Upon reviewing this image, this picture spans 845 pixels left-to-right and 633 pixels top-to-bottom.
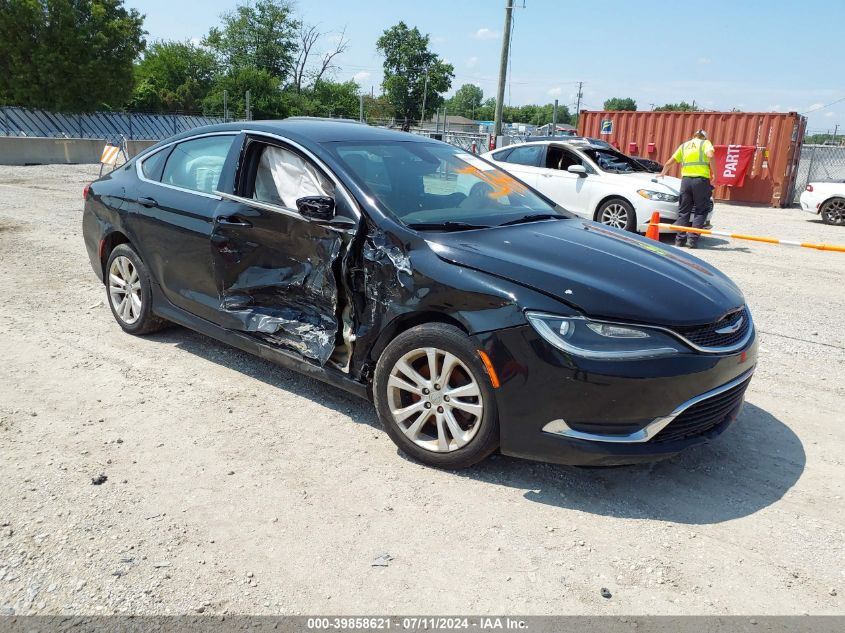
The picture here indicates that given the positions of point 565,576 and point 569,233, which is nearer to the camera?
point 565,576

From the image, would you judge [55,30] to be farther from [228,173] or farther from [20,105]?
[228,173]

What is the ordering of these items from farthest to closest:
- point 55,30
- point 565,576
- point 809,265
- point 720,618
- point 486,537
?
point 55,30 → point 809,265 → point 486,537 → point 565,576 → point 720,618

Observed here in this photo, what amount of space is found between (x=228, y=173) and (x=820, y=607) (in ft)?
13.0

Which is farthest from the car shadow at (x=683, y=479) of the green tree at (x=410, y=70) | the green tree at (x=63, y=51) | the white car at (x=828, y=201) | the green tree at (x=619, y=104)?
the green tree at (x=619, y=104)

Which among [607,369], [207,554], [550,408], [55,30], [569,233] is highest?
[55,30]

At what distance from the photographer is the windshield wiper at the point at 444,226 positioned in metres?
3.79

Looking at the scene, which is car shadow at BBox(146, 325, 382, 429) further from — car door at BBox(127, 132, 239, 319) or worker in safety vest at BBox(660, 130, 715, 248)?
worker in safety vest at BBox(660, 130, 715, 248)

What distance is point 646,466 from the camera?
3734 millimetres

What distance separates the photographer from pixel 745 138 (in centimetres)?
2027

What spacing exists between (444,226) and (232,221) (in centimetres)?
145

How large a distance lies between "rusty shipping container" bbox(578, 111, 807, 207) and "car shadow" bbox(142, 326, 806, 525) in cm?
1809

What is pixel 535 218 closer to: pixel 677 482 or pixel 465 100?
pixel 677 482

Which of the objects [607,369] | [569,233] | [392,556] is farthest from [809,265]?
[392,556]

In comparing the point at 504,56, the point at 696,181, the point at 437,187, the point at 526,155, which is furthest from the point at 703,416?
the point at 504,56
